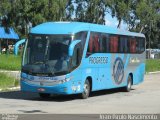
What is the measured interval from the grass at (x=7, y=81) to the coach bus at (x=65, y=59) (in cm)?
519

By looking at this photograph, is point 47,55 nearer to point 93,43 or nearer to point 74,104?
point 74,104

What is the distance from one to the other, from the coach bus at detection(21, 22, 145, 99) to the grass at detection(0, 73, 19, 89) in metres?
5.19

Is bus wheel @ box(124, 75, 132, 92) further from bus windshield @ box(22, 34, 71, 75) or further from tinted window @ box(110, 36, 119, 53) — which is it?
bus windshield @ box(22, 34, 71, 75)

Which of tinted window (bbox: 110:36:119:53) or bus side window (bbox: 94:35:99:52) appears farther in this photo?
tinted window (bbox: 110:36:119:53)

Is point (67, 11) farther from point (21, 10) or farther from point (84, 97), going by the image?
point (84, 97)

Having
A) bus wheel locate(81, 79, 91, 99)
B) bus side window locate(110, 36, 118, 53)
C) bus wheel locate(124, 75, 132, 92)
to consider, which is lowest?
bus wheel locate(124, 75, 132, 92)

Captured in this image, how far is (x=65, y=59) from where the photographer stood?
19844 millimetres

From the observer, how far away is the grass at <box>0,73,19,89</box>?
26.4 meters

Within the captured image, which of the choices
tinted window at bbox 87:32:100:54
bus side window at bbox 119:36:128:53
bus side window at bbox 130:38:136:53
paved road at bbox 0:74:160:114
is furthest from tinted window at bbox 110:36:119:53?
paved road at bbox 0:74:160:114

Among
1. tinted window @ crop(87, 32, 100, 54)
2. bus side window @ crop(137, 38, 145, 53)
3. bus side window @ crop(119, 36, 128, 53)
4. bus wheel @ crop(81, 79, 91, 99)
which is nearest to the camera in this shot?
bus wheel @ crop(81, 79, 91, 99)

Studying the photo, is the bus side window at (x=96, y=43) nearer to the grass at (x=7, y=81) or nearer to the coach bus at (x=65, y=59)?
the coach bus at (x=65, y=59)

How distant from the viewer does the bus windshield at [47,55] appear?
19814 mm

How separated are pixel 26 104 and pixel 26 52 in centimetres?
274

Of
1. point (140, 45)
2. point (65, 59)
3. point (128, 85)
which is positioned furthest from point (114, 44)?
point (65, 59)
